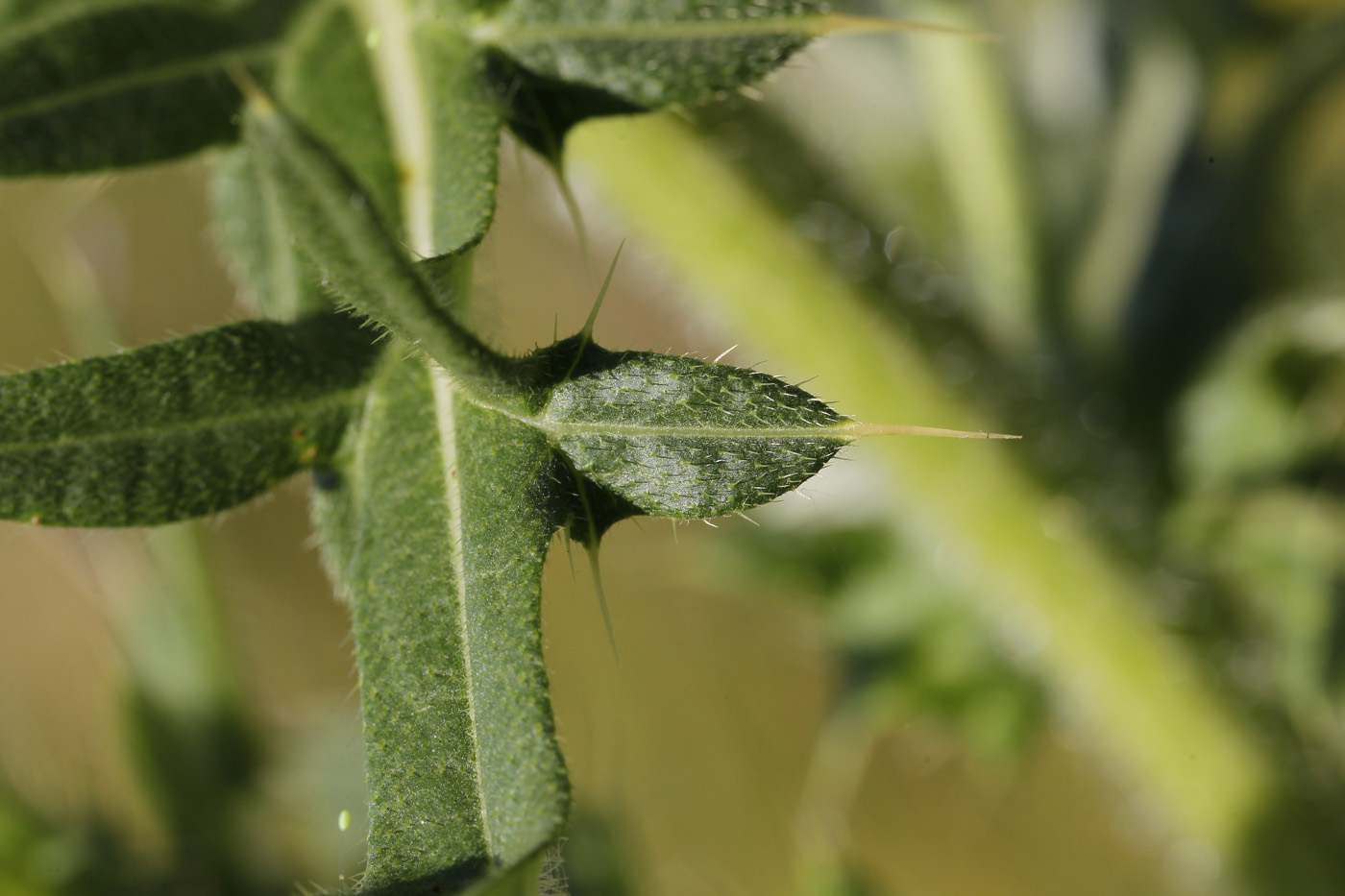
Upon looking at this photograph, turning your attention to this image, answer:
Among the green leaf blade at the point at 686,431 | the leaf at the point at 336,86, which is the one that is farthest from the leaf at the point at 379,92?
the green leaf blade at the point at 686,431

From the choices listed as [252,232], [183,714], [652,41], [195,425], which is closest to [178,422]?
[195,425]

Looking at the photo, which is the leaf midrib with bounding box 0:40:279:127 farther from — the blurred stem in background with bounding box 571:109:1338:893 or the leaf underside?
the blurred stem in background with bounding box 571:109:1338:893

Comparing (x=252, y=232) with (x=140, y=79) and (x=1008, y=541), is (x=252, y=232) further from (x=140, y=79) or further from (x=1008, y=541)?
(x=1008, y=541)

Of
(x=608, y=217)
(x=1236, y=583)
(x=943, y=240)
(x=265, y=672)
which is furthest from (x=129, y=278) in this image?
(x=1236, y=583)

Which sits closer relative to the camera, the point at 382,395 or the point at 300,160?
the point at 300,160

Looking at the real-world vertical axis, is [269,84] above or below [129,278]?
above

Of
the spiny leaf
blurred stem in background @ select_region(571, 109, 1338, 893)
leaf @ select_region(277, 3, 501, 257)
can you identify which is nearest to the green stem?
blurred stem in background @ select_region(571, 109, 1338, 893)

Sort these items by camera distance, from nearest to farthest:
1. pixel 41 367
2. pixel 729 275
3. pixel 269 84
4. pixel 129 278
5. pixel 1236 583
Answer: pixel 41 367, pixel 269 84, pixel 729 275, pixel 1236 583, pixel 129 278

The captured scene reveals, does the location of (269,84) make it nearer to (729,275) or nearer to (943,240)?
(729,275)
